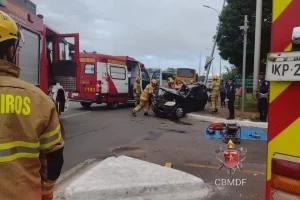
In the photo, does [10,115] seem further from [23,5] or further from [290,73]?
[23,5]

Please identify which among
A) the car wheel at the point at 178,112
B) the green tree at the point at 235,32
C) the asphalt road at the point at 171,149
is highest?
the green tree at the point at 235,32

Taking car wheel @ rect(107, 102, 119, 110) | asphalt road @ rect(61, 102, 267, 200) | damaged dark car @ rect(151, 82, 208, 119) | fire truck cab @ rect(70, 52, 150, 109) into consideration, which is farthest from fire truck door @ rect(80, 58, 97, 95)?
asphalt road @ rect(61, 102, 267, 200)

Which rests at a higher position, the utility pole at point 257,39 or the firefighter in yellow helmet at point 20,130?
the utility pole at point 257,39

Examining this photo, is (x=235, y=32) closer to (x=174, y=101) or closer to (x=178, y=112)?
(x=174, y=101)

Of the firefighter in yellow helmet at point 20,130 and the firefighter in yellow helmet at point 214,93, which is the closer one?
the firefighter in yellow helmet at point 20,130

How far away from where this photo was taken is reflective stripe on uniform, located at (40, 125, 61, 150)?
168 centimetres

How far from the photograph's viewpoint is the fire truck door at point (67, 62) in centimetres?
973

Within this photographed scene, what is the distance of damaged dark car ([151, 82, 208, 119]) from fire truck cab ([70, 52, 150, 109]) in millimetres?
A: 2391

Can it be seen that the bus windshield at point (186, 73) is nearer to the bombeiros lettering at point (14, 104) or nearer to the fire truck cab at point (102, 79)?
the fire truck cab at point (102, 79)

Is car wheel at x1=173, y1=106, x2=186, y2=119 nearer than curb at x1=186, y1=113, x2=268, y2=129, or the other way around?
curb at x1=186, y1=113, x2=268, y2=129

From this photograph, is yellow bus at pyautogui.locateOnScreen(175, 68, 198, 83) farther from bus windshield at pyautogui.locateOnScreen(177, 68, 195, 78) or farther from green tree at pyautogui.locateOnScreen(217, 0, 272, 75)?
green tree at pyautogui.locateOnScreen(217, 0, 272, 75)

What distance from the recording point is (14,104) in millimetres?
1561

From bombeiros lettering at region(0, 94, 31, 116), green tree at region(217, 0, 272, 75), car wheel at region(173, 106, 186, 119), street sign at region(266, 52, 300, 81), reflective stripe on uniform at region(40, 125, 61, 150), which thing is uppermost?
green tree at region(217, 0, 272, 75)

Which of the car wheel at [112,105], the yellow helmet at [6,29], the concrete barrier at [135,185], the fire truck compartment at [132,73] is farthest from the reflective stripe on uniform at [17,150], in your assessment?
the fire truck compartment at [132,73]
